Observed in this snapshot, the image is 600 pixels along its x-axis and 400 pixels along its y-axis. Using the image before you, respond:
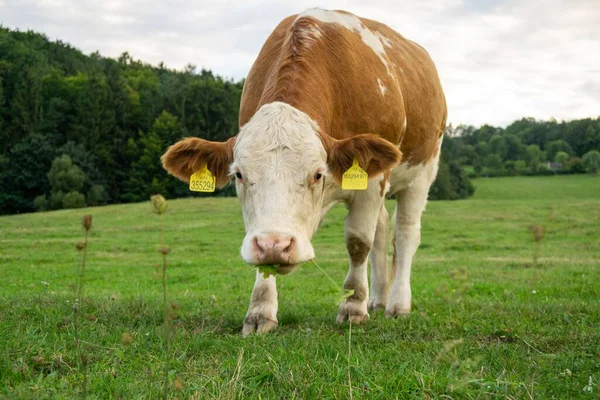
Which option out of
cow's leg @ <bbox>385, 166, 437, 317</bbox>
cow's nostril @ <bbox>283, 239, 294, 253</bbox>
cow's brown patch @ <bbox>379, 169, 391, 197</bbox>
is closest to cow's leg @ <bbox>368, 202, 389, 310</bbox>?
cow's leg @ <bbox>385, 166, 437, 317</bbox>

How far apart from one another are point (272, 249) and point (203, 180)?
163 centimetres

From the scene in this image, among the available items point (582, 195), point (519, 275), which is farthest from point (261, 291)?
point (582, 195)

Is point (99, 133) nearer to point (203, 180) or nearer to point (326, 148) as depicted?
point (203, 180)

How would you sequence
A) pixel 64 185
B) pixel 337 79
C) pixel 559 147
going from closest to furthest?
pixel 337 79
pixel 559 147
pixel 64 185

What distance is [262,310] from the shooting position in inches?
208

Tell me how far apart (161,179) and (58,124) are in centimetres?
1576

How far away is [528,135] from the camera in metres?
21.1

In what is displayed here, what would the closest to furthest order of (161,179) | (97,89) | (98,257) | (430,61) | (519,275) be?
1. (430,61)
2. (519,275)
3. (98,257)
4. (161,179)
5. (97,89)

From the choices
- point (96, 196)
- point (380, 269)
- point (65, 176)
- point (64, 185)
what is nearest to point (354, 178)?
point (380, 269)

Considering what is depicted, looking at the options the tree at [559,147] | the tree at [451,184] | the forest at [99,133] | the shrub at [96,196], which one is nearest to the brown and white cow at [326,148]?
the tree at [559,147]

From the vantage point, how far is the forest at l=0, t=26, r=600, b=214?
189ft

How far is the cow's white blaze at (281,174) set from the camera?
4219mm

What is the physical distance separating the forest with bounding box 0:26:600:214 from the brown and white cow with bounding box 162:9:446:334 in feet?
147

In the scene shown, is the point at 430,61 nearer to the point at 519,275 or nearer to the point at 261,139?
the point at 261,139
